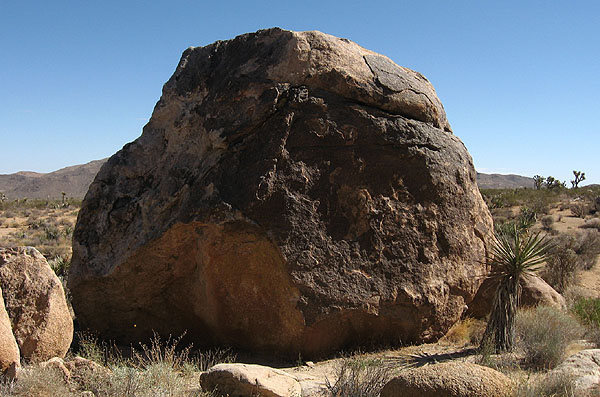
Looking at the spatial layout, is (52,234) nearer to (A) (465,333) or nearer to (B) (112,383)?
(B) (112,383)

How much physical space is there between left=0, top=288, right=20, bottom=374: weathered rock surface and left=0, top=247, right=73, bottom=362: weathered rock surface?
30 cm

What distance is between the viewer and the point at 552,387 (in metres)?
4.22

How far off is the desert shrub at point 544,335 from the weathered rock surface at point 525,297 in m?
0.46

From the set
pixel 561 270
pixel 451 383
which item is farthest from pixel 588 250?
pixel 451 383

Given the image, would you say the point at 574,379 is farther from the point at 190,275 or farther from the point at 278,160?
the point at 190,275

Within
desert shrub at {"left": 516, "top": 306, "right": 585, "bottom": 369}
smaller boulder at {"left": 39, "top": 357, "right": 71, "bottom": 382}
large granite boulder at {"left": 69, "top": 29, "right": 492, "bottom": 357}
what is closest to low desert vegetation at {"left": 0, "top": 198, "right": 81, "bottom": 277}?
large granite boulder at {"left": 69, "top": 29, "right": 492, "bottom": 357}

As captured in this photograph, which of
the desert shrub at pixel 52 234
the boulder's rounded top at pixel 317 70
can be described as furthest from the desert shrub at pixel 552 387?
the desert shrub at pixel 52 234

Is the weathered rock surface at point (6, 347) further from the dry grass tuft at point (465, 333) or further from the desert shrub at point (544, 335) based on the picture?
the desert shrub at point (544, 335)

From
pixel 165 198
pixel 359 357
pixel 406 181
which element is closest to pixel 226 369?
pixel 359 357

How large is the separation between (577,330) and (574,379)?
2181 millimetres

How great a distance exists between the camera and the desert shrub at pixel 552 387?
398cm

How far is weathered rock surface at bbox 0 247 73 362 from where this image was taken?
16.4ft

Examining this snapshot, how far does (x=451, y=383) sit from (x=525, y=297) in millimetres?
4034

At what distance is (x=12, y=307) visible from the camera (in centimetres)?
501
